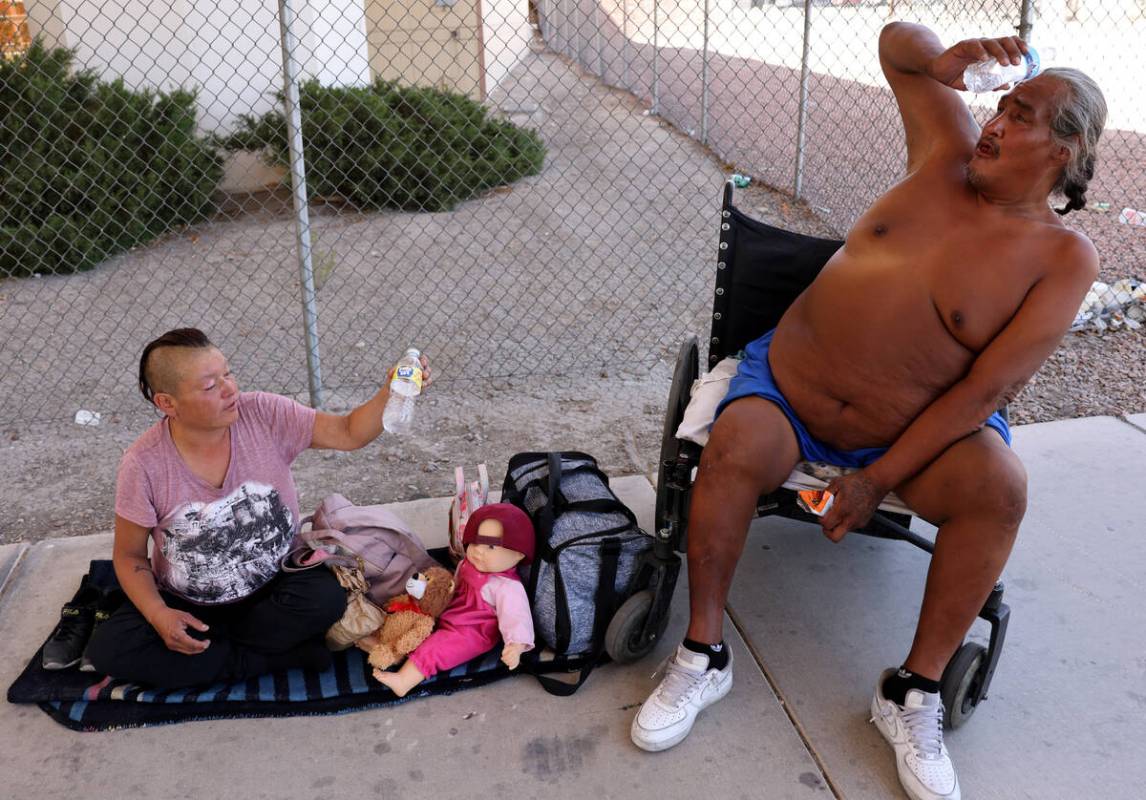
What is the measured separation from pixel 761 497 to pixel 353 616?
1.12 metres

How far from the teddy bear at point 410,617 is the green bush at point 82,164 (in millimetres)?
4420

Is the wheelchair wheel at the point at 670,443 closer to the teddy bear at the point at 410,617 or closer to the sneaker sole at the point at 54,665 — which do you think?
the teddy bear at the point at 410,617

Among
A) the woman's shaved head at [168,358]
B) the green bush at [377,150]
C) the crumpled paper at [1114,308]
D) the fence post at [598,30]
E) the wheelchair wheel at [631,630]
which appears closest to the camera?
the woman's shaved head at [168,358]

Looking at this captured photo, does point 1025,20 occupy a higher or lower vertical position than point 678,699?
higher

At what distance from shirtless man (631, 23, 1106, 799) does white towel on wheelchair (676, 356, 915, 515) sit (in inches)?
1.9

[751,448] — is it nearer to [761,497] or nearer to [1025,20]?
[761,497]

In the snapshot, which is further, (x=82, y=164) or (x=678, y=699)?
(x=82, y=164)

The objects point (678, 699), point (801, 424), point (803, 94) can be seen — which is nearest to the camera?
point (678, 699)

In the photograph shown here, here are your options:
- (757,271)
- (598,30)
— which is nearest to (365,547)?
(757,271)

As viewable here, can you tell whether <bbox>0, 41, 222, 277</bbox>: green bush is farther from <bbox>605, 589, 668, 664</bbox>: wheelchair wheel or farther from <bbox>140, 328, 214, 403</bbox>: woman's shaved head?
<bbox>605, 589, 668, 664</bbox>: wheelchair wheel

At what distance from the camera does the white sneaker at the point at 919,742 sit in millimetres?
2232

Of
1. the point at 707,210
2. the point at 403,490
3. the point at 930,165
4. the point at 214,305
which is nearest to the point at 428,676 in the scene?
the point at 403,490

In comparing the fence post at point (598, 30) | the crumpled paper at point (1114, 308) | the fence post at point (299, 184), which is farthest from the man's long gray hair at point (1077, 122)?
the fence post at point (598, 30)

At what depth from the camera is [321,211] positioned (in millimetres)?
7344
